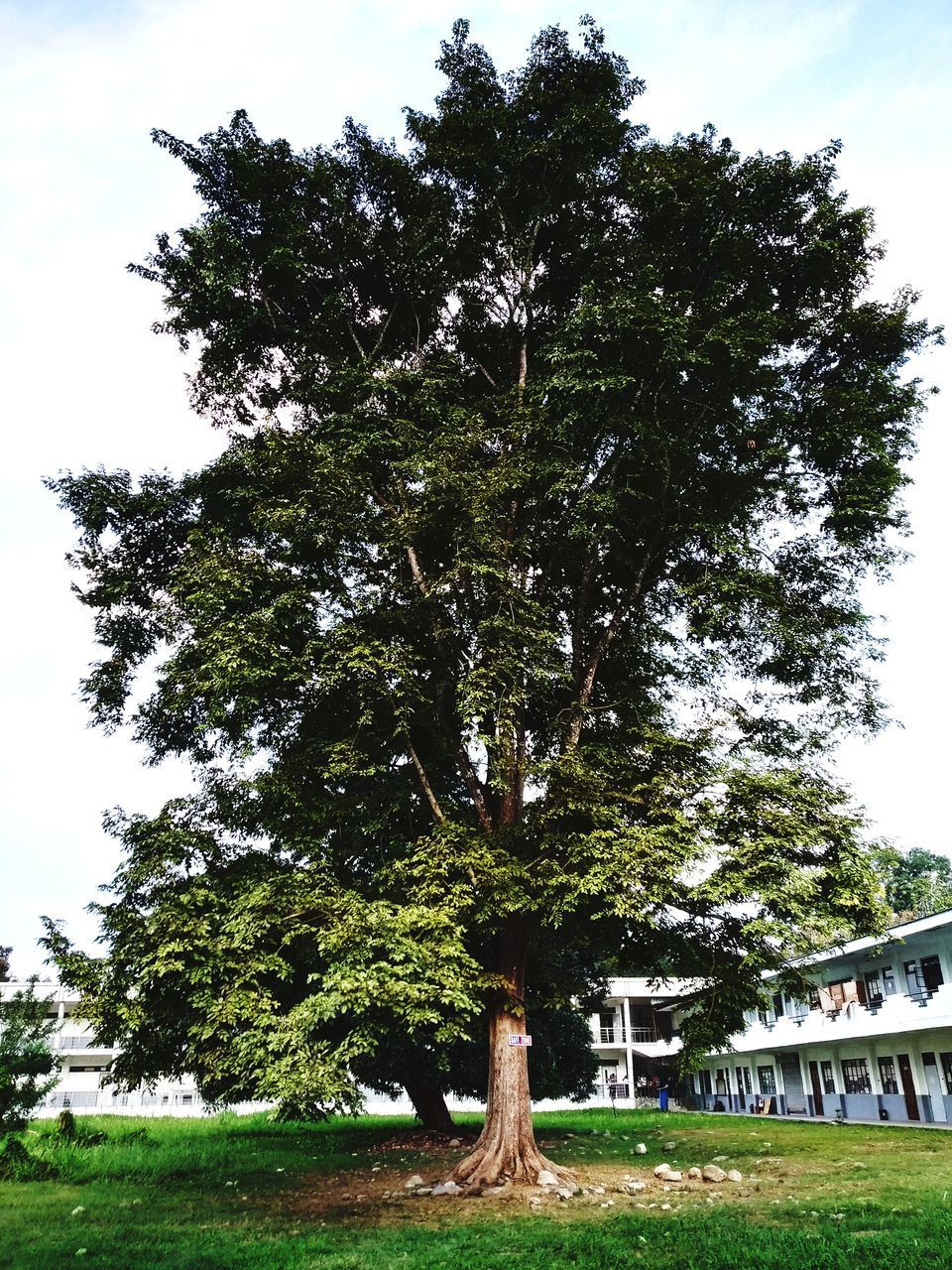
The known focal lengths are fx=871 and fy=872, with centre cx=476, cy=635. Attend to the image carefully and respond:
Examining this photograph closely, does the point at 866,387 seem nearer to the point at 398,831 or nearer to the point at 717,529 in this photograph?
the point at 717,529

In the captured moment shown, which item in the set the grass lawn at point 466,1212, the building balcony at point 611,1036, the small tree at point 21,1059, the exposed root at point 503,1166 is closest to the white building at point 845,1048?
the small tree at point 21,1059

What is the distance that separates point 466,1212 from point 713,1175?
14.5 ft

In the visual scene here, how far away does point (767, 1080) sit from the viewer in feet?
148

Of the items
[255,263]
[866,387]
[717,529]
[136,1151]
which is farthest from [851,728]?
[136,1151]

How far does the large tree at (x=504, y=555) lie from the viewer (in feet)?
46.5

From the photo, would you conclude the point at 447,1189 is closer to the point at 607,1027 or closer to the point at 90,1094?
the point at 90,1094

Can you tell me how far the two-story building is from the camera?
28.1m

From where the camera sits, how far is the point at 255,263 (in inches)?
708

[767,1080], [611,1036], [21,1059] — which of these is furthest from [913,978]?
[611,1036]

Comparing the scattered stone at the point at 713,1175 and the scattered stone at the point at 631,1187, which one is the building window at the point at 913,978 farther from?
the scattered stone at the point at 631,1187

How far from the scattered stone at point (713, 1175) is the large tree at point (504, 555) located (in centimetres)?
197

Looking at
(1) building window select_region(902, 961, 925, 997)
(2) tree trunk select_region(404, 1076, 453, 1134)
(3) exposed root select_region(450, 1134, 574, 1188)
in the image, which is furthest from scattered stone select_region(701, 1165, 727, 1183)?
(1) building window select_region(902, 961, 925, 997)

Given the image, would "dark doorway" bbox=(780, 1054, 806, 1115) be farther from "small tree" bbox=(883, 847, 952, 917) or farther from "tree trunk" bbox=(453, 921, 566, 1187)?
"tree trunk" bbox=(453, 921, 566, 1187)

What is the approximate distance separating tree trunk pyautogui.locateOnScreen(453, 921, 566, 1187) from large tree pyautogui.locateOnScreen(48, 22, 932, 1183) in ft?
0.24
